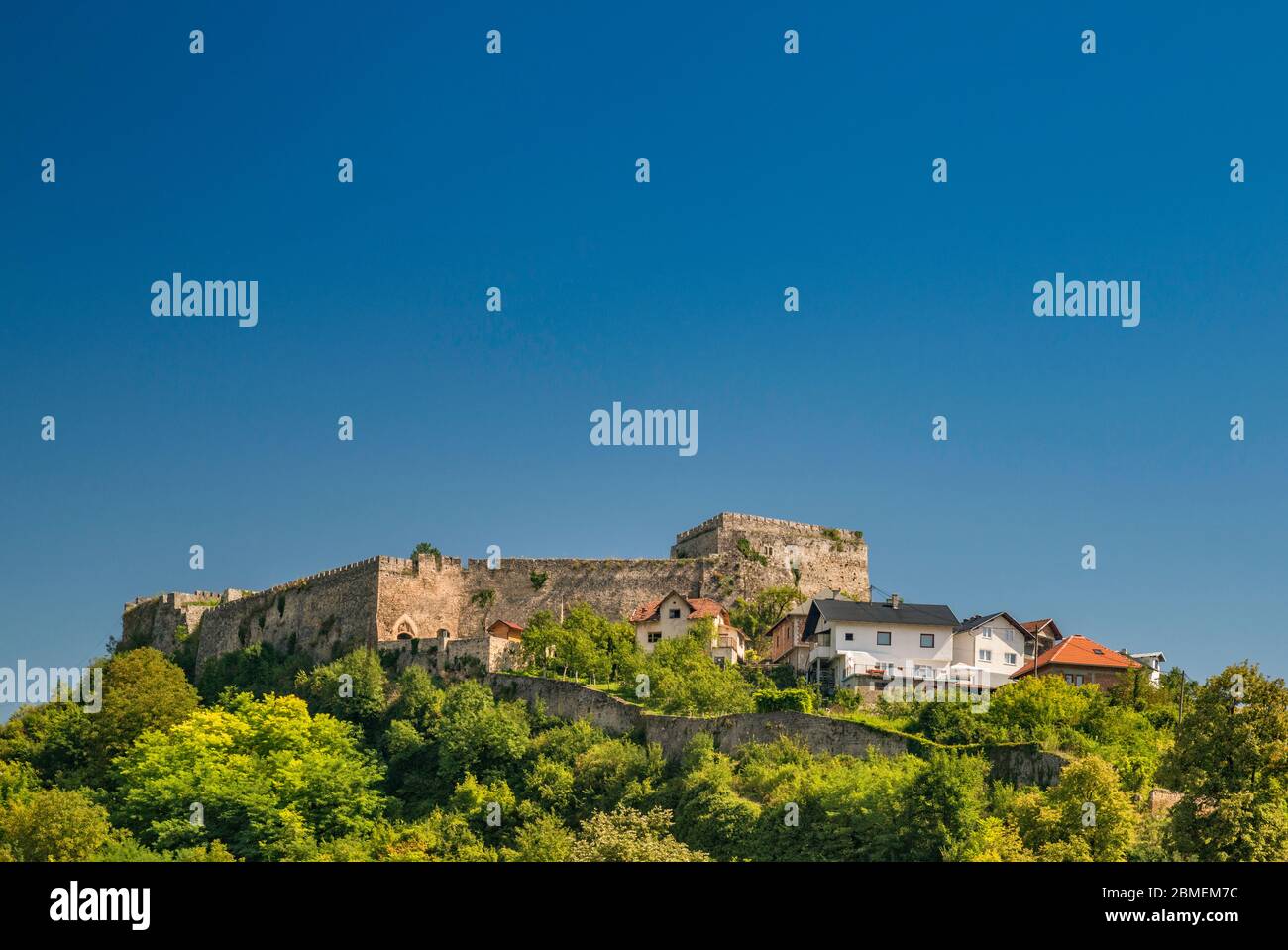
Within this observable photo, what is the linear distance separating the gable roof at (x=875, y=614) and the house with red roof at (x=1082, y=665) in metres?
4.31

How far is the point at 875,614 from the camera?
73.5 metres

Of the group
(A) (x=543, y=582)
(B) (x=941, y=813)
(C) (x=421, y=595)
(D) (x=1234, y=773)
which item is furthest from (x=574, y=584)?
(D) (x=1234, y=773)

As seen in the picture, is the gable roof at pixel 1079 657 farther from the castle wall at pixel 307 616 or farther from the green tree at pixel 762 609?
the castle wall at pixel 307 616

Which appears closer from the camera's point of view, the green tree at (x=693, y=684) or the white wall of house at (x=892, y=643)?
the green tree at (x=693, y=684)

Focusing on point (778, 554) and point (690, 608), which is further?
point (778, 554)

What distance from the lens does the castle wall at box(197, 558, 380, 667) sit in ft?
272

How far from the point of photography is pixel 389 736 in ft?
228

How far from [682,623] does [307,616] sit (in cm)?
1991

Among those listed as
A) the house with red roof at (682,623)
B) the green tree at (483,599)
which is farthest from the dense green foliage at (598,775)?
the green tree at (483,599)

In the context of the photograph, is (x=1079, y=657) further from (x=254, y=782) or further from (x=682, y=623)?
(x=254, y=782)

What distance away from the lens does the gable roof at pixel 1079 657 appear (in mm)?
69562

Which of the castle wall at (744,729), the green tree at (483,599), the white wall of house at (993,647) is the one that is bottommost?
the castle wall at (744,729)
